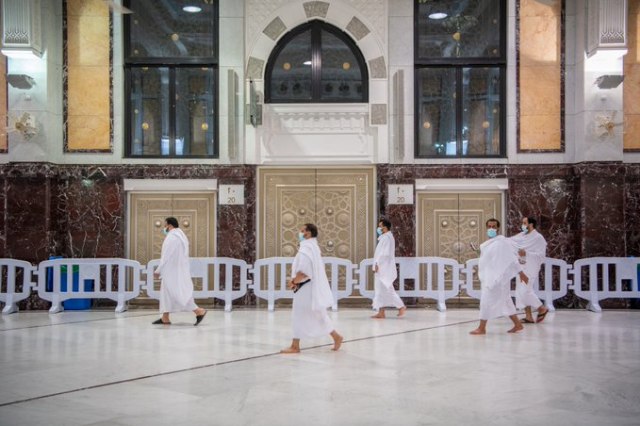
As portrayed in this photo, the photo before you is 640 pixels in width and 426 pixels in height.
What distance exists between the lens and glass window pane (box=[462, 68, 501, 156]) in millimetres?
14234

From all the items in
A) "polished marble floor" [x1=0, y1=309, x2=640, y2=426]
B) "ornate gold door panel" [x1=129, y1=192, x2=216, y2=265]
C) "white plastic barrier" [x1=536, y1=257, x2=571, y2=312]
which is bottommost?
"polished marble floor" [x1=0, y1=309, x2=640, y2=426]

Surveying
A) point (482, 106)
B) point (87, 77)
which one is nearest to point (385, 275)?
point (482, 106)

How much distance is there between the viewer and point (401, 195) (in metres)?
13.9

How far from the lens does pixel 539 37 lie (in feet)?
46.1

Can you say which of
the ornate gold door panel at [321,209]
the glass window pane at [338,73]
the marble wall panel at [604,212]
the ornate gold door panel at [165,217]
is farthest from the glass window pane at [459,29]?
the ornate gold door panel at [165,217]

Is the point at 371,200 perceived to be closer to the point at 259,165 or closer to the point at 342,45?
the point at 259,165

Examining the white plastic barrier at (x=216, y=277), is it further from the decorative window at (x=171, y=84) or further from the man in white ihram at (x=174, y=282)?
the decorative window at (x=171, y=84)

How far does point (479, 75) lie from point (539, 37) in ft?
4.60

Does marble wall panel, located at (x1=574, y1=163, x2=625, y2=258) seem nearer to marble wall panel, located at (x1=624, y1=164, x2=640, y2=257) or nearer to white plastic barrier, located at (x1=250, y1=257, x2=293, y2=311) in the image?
marble wall panel, located at (x1=624, y1=164, x2=640, y2=257)

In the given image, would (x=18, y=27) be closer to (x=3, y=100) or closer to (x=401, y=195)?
(x=3, y=100)

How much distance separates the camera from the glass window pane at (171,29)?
14.2 metres

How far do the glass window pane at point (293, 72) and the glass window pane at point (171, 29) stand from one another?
4.63ft

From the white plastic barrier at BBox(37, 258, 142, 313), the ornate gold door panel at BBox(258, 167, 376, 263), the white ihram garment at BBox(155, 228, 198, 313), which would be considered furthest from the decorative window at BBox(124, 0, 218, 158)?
the white ihram garment at BBox(155, 228, 198, 313)

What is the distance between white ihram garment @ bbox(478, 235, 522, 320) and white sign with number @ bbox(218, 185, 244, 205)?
18.8 ft
